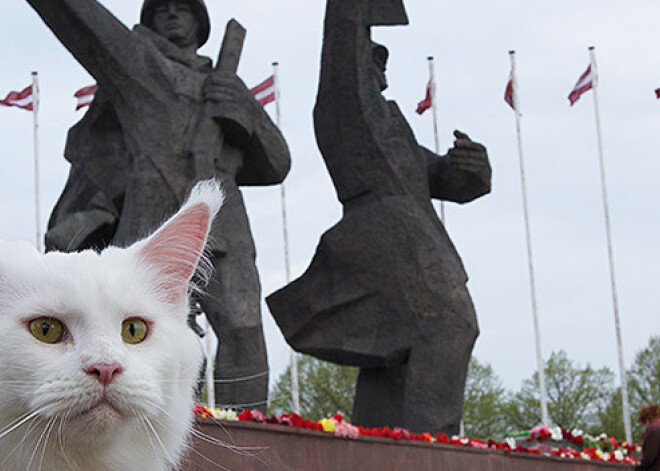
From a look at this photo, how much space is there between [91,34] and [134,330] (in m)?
5.04

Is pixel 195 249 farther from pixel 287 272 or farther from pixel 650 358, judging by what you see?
pixel 650 358

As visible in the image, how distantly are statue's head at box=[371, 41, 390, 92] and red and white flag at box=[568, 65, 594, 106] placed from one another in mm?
11473

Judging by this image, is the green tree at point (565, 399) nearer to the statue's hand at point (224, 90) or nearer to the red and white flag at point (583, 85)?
the red and white flag at point (583, 85)

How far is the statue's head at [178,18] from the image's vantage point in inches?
300

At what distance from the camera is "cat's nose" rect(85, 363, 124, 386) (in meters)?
1.94

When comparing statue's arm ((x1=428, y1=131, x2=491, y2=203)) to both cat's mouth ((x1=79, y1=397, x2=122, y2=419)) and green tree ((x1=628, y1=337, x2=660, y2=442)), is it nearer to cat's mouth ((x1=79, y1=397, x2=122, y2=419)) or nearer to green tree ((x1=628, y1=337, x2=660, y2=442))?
cat's mouth ((x1=79, y1=397, x2=122, y2=419))

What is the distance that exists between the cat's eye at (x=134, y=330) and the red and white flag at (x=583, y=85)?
58.4ft

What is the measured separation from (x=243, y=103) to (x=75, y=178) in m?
1.61

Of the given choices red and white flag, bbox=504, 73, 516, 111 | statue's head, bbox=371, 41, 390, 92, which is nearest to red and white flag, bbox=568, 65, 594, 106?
red and white flag, bbox=504, 73, 516, 111

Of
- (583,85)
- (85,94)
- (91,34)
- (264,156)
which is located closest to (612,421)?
(583,85)

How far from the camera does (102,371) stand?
194 cm

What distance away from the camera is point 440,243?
760cm

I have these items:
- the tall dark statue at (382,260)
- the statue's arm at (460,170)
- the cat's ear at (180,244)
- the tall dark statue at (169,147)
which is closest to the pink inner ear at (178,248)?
the cat's ear at (180,244)

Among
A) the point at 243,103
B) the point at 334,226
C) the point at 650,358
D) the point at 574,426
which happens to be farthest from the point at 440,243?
the point at 650,358
